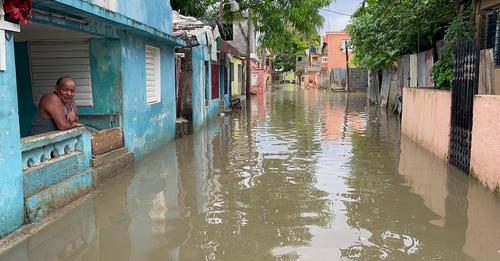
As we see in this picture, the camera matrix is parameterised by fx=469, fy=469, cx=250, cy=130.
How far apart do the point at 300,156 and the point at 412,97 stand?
383cm

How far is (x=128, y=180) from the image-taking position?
→ 7617mm

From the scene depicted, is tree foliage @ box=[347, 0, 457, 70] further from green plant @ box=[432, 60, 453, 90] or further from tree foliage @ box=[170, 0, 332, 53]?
tree foliage @ box=[170, 0, 332, 53]

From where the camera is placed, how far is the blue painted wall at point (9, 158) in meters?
4.71

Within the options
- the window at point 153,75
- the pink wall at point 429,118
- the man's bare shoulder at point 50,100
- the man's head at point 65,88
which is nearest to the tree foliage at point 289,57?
the pink wall at point 429,118

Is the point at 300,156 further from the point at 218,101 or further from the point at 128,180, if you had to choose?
the point at 218,101

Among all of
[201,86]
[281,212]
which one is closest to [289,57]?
[201,86]

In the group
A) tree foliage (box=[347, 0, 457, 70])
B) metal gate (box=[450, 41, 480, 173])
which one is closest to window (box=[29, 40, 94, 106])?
metal gate (box=[450, 41, 480, 173])

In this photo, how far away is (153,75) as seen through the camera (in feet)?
35.5

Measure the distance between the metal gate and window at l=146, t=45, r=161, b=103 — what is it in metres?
6.16

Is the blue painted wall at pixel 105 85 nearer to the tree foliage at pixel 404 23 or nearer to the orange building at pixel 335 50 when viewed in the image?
the tree foliage at pixel 404 23

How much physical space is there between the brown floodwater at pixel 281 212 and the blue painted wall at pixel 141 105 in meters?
0.44

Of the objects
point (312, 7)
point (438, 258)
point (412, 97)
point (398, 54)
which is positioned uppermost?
point (312, 7)

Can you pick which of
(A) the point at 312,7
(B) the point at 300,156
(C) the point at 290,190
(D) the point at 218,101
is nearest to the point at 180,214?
(C) the point at 290,190

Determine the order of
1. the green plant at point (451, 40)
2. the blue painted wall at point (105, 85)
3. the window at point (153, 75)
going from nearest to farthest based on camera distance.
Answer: the blue painted wall at point (105, 85) → the green plant at point (451, 40) → the window at point (153, 75)
